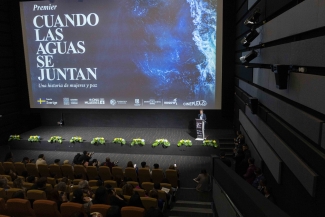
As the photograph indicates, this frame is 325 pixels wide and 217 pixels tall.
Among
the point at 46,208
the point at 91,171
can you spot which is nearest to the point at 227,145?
the point at 91,171

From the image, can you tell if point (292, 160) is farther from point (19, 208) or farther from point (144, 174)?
point (19, 208)

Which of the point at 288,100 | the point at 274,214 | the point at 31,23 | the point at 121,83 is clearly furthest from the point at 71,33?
the point at 274,214

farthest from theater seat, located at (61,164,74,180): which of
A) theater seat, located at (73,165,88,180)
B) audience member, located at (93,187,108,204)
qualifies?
audience member, located at (93,187,108,204)

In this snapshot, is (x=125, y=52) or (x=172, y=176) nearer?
(x=172, y=176)

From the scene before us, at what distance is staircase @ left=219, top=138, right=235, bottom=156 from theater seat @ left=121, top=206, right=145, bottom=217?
6682 millimetres

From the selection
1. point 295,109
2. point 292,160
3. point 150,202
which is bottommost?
point 150,202

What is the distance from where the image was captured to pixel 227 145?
10.5 m

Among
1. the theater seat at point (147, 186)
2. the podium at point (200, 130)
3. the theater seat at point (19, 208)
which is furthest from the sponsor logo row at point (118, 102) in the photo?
the theater seat at point (19, 208)

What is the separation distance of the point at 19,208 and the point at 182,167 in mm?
5725

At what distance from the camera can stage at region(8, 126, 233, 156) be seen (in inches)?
412

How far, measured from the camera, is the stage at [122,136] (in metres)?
10.5

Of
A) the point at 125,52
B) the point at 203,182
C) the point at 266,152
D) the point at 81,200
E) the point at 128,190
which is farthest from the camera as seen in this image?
the point at 125,52

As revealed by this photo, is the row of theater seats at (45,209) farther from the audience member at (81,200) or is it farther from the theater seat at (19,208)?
the audience member at (81,200)

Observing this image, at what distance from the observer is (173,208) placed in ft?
20.0
